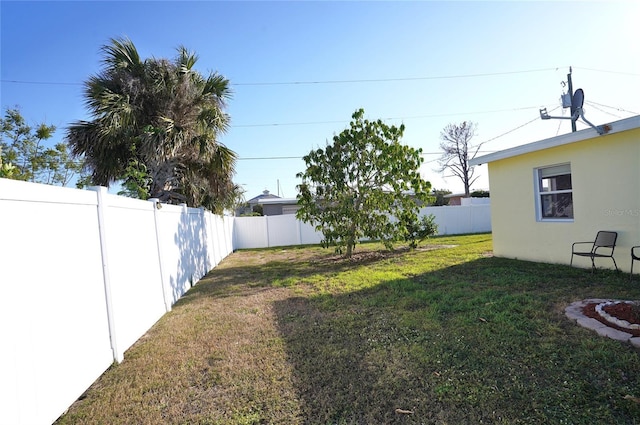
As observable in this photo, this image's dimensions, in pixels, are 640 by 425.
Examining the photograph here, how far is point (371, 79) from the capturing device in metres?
15.1

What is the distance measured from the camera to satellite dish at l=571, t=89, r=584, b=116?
271 inches

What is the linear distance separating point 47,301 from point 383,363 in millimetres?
2854

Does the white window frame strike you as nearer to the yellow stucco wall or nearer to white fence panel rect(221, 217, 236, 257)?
the yellow stucco wall

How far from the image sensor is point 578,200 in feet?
22.3

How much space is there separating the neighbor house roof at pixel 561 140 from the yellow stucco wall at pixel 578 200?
0.20m

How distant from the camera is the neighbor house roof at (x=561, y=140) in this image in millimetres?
5684

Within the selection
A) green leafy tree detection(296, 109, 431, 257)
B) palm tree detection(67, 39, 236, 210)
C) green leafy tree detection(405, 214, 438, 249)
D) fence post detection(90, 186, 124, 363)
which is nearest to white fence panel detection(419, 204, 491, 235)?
green leafy tree detection(405, 214, 438, 249)

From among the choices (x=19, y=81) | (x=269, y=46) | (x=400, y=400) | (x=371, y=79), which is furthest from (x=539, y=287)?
(x=19, y=81)

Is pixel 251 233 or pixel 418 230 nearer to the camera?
pixel 418 230

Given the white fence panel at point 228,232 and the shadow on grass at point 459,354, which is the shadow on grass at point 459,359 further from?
the white fence panel at point 228,232

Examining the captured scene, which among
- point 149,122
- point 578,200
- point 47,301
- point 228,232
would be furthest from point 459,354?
point 228,232

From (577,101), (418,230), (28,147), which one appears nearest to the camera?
(577,101)

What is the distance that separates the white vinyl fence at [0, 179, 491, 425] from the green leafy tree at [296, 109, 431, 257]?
513cm

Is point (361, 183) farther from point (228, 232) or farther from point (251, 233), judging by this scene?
point (251, 233)
